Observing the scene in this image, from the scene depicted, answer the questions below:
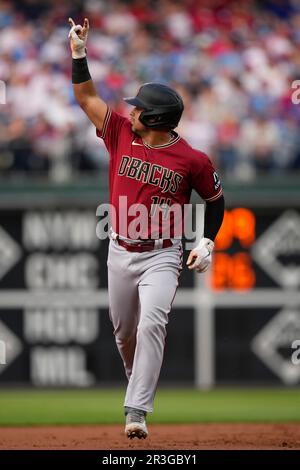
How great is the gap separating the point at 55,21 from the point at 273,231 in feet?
15.4

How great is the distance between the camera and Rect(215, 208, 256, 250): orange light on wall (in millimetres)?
11195

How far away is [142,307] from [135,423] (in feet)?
2.06

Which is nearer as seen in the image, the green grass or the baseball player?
the baseball player

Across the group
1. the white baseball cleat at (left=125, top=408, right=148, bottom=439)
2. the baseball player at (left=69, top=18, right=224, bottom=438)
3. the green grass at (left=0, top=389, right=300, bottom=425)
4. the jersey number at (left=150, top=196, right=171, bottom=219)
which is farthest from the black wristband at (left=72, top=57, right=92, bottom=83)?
the green grass at (left=0, top=389, right=300, bottom=425)

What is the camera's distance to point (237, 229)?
36.9 ft

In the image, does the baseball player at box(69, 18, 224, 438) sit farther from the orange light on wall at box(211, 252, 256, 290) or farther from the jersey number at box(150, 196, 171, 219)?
the orange light on wall at box(211, 252, 256, 290)

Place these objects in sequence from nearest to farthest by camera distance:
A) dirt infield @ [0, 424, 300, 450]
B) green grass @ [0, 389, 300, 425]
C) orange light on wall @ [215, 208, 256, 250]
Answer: dirt infield @ [0, 424, 300, 450]
green grass @ [0, 389, 300, 425]
orange light on wall @ [215, 208, 256, 250]

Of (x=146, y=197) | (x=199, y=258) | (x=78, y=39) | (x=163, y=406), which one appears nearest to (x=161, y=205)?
(x=146, y=197)

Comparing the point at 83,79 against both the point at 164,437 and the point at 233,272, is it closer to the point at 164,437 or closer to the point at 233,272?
the point at 164,437

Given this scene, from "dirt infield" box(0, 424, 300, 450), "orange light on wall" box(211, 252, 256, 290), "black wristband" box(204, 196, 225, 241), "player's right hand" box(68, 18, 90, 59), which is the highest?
"player's right hand" box(68, 18, 90, 59)

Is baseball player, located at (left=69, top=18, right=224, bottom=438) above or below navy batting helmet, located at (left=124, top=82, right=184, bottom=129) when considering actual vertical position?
below

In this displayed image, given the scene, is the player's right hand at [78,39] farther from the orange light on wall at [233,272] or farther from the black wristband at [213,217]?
the orange light on wall at [233,272]

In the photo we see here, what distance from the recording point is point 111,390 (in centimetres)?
1132

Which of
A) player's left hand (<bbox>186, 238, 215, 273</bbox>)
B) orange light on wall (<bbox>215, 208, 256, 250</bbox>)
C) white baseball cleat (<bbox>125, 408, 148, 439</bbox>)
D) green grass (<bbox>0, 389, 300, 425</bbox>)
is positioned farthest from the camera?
orange light on wall (<bbox>215, 208, 256, 250</bbox>)
